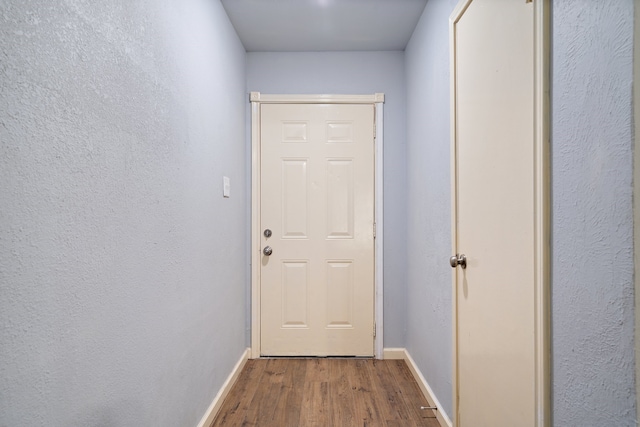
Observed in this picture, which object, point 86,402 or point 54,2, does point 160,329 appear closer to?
point 86,402

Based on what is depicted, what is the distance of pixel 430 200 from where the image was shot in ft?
6.54

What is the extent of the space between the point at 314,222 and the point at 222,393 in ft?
4.29

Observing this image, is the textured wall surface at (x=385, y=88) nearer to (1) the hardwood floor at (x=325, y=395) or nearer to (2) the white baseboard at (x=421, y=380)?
(2) the white baseboard at (x=421, y=380)

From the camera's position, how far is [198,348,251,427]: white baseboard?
68.6 inches

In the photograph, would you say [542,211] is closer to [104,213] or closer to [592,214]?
[592,214]

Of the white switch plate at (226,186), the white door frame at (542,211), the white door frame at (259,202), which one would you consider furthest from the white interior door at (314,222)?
the white door frame at (542,211)

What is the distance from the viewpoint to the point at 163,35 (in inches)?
51.8

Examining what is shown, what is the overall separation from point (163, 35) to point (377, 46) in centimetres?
174

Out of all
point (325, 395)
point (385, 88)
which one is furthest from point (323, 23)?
point (325, 395)

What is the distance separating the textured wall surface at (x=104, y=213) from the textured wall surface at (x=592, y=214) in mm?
1228

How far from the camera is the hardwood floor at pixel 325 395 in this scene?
1837 millimetres

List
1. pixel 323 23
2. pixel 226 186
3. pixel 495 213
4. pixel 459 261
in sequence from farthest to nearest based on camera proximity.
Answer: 1. pixel 323 23
2. pixel 226 186
3. pixel 459 261
4. pixel 495 213

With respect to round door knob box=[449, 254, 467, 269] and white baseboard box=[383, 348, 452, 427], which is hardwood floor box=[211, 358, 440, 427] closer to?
white baseboard box=[383, 348, 452, 427]

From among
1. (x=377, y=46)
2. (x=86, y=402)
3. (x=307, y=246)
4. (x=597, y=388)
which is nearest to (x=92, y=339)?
(x=86, y=402)
